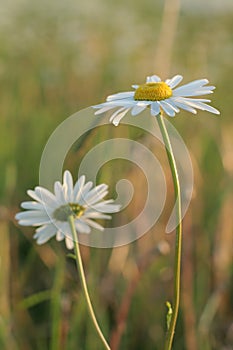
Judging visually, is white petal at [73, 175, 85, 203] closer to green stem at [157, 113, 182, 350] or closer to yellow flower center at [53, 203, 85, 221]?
yellow flower center at [53, 203, 85, 221]

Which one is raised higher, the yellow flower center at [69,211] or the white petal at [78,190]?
the white petal at [78,190]

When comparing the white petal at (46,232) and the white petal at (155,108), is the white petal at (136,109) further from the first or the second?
the white petal at (46,232)

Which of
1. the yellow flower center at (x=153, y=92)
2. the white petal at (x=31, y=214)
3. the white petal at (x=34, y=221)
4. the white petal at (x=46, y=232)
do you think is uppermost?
the yellow flower center at (x=153, y=92)

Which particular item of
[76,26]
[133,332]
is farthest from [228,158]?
[76,26]

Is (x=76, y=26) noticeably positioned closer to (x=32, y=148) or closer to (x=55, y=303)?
(x=32, y=148)

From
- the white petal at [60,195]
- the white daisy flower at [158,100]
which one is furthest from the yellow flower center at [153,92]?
the white petal at [60,195]

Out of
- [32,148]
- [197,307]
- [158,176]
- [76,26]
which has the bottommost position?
[197,307]
